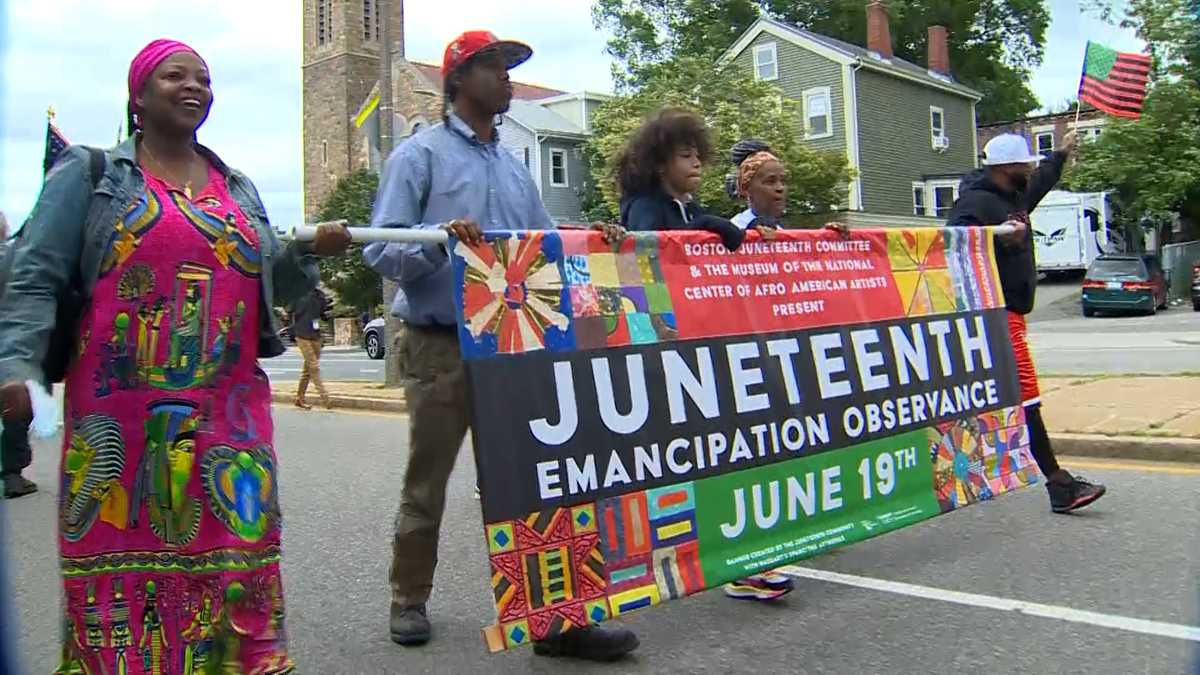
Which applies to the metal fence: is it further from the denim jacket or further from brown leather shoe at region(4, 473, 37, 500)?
the denim jacket

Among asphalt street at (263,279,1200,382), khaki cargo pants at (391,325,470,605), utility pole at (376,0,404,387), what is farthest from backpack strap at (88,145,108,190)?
utility pole at (376,0,404,387)

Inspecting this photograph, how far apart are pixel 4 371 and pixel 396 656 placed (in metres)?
1.85

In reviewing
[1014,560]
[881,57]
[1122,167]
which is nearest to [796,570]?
[1014,560]

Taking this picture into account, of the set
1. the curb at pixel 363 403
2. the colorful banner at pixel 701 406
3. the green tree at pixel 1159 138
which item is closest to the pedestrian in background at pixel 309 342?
the curb at pixel 363 403

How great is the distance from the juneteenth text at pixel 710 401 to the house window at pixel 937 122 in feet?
116

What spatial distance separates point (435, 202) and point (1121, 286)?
25.1 metres

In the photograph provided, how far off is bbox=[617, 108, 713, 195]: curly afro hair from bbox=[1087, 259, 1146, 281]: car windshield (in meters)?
24.2

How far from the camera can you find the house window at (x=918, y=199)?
37.3m

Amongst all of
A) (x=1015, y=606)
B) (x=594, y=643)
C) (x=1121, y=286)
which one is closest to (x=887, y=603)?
(x=1015, y=606)

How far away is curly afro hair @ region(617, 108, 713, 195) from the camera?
161 inches

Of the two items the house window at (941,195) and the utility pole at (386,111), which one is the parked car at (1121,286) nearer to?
the house window at (941,195)

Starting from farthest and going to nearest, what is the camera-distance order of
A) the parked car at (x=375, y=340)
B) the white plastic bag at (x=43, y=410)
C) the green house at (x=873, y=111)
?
the green house at (x=873, y=111)
the parked car at (x=375, y=340)
the white plastic bag at (x=43, y=410)

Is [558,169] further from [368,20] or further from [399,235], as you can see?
[399,235]

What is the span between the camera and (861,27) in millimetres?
47469
